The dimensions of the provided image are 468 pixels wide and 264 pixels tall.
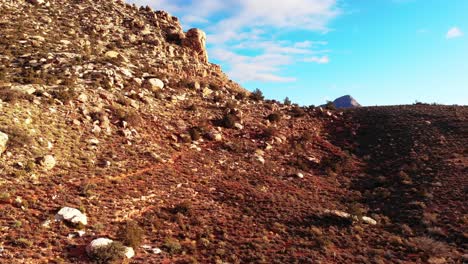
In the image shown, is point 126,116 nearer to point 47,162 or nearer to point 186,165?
point 186,165

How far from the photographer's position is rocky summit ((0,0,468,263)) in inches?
701

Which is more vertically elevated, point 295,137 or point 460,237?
point 295,137

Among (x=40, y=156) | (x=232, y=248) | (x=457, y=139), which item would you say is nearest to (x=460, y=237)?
(x=232, y=248)

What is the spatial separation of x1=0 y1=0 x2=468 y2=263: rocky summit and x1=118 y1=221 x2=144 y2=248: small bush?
0.11 meters

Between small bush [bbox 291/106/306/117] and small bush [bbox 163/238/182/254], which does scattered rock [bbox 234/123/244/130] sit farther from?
small bush [bbox 163/238/182/254]

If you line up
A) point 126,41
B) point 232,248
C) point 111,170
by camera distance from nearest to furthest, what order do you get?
point 232,248
point 111,170
point 126,41

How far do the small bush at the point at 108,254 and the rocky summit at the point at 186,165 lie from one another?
0.18ft

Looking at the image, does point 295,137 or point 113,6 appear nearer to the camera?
point 295,137

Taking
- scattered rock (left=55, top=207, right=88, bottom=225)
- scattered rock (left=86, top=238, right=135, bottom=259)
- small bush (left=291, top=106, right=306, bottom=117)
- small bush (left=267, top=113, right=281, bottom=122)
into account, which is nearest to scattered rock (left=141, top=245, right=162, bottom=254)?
scattered rock (left=86, top=238, right=135, bottom=259)

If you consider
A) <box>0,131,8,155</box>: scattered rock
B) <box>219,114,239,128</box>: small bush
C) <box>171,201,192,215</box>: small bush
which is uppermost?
<box>219,114,239,128</box>: small bush

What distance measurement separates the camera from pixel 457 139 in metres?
39.3

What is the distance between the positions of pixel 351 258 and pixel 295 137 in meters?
21.2

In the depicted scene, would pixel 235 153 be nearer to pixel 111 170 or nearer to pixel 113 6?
pixel 111 170

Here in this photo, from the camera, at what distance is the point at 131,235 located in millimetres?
16906
